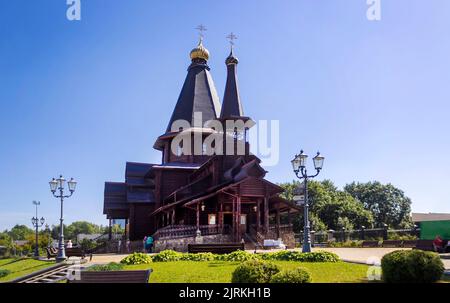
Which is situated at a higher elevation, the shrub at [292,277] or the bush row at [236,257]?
the shrub at [292,277]

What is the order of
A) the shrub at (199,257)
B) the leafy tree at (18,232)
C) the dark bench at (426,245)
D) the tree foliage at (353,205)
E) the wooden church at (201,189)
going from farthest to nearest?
the leafy tree at (18,232) < the tree foliage at (353,205) < the wooden church at (201,189) < the dark bench at (426,245) < the shrub at (199,257)

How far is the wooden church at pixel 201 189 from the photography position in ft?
87.7

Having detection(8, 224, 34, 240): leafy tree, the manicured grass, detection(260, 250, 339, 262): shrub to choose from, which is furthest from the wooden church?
detection(8, 224, 34, 240): leafy tree

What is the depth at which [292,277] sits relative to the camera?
7.84m

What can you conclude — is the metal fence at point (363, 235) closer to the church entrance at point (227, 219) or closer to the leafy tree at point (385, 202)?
the church entrance at point (227, 219)

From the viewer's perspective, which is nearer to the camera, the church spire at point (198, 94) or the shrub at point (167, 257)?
the shrub at point (167, 257)

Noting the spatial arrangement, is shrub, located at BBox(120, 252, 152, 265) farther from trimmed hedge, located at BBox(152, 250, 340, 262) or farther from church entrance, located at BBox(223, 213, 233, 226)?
church entrance, located at BBox(223, 213, 233, 226)

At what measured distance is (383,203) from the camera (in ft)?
229

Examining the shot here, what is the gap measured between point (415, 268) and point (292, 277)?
3.17 meters

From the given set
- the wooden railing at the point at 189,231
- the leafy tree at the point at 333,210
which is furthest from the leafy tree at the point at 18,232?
the wooden railing at the point at 189,231

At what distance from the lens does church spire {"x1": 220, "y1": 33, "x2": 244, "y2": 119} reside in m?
32.7

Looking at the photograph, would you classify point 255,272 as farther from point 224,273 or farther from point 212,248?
point 212,248

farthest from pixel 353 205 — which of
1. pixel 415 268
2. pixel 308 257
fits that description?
pixel 415 268

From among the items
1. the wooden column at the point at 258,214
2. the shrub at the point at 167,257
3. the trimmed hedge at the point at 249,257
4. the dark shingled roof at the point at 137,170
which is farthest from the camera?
the dark shingled roof at the point at 137,170
